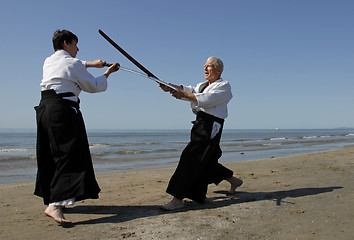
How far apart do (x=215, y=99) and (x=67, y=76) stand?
5.11ft

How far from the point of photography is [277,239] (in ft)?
8.05

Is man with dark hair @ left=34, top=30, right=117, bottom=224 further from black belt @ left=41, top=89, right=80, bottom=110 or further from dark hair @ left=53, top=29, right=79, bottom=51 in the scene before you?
dark hair @ left=53, top=29, right=79, bottom=51

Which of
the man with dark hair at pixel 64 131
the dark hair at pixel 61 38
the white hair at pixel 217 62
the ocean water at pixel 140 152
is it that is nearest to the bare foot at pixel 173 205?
the man with dark hair at pixel 64 131

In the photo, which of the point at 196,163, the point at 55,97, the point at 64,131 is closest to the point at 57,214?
the point at 64,131

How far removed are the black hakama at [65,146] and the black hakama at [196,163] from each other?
36.5 inches

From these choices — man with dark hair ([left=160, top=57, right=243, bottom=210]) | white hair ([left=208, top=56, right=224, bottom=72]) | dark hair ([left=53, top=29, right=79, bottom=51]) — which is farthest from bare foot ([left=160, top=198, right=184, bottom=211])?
dark hair ([left=53, top=29, right=79, bottom=51])

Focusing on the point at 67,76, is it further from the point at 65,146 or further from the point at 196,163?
the point at 196,163

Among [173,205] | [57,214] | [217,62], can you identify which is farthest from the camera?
[217,62]

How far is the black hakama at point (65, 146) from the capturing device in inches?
113

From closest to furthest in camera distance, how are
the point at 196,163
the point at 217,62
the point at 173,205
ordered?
1. the point at 173,205
2. the point at 196,163
3. the point at 217,62

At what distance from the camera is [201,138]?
3504 mm

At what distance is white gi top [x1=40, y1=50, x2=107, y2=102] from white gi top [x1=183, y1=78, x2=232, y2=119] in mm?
1079

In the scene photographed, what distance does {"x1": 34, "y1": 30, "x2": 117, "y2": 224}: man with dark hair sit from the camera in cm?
287

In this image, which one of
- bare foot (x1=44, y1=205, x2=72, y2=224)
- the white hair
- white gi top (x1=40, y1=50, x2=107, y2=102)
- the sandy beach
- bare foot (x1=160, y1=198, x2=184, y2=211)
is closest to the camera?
the sandy beach
